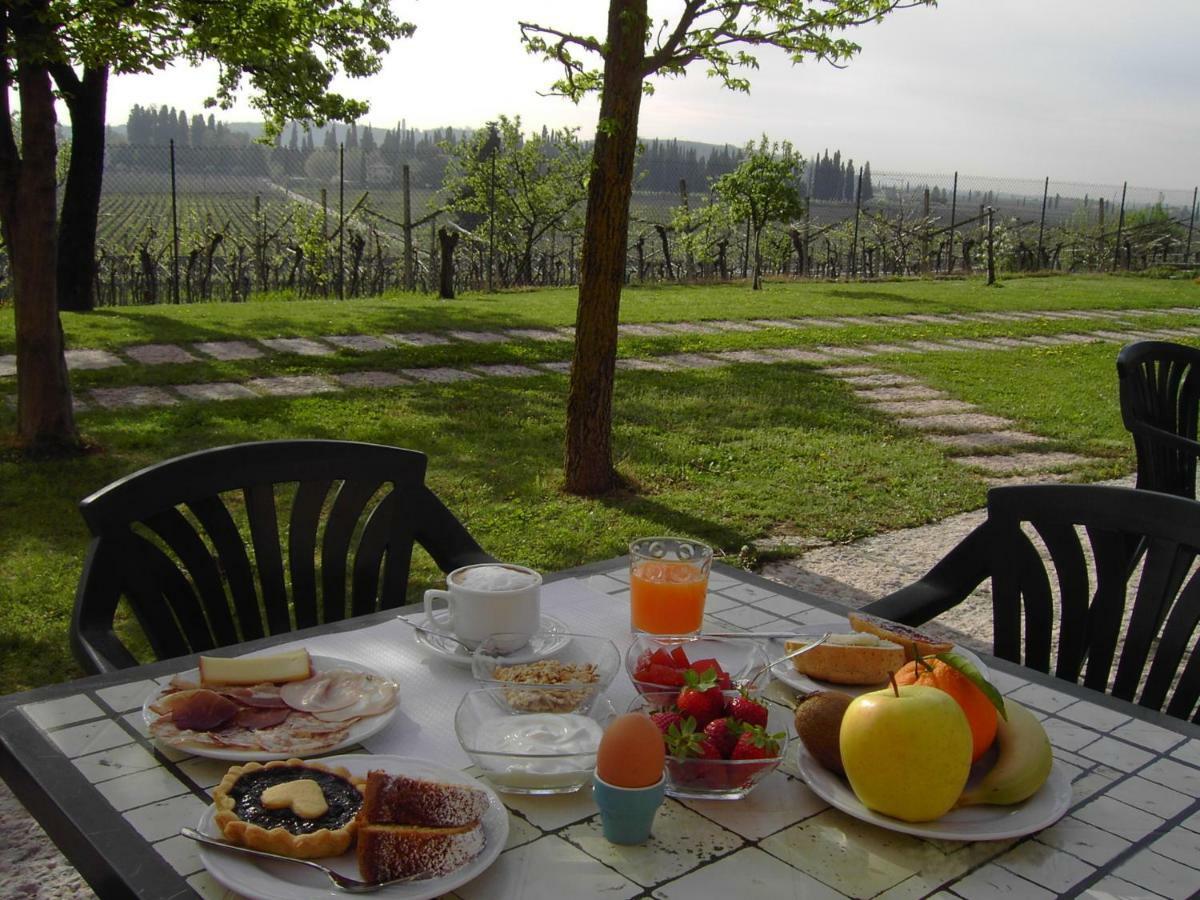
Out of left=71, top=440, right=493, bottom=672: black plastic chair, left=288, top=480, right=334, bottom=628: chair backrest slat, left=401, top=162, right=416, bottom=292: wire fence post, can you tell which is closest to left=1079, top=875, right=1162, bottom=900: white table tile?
left=71, top=440, right=493, bottom=672: black plastic chair

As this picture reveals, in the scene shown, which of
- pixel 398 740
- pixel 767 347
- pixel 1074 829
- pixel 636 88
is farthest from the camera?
pixel 767 347

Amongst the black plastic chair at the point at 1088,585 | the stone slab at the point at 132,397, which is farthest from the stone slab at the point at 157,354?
the black plastic chair at the point at 1088,585

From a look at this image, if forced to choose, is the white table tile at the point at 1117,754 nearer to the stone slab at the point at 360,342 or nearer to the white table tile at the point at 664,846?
the white table tile at the point at 664,846

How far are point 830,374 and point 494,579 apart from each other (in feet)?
25.0

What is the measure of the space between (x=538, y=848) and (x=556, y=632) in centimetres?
53

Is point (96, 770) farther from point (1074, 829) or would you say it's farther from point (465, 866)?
point (1074, 829)

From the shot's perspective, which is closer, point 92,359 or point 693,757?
point 693,757

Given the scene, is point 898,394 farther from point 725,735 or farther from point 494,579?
point 725,735

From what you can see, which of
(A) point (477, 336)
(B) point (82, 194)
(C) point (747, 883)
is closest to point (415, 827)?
(C) point (747, 883)

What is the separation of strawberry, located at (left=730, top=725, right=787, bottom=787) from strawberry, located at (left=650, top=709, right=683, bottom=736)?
7cm

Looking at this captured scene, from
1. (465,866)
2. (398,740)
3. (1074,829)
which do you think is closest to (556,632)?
(398,740)

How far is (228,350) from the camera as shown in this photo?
8578 mm

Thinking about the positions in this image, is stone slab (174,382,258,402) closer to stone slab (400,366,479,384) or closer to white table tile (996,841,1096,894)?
stone slab (400,366,479,384)

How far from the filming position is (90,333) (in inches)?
348
